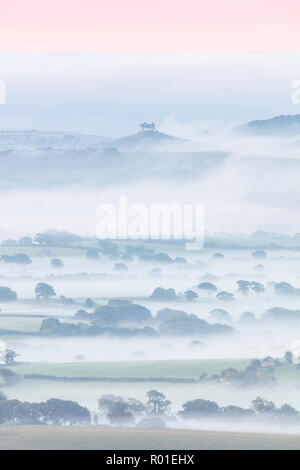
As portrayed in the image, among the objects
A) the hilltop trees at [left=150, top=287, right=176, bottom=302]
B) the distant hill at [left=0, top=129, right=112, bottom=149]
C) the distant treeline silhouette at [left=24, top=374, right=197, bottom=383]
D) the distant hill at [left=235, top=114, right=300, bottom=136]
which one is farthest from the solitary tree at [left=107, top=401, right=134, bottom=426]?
the distant hill at [left=235, top=114, right=300, bottom=136]

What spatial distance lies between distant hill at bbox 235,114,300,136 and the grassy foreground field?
3.12 meters

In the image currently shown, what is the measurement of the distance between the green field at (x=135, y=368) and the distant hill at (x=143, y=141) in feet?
6.93

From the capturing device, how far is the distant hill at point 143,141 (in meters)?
14.5

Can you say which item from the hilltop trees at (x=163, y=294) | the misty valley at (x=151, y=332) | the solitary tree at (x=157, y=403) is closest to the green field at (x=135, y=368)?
the misty valley at (x=151, y=332)

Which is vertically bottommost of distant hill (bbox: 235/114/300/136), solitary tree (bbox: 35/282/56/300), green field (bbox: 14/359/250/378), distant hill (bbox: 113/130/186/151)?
green field (bbox: 14/359/250/378)

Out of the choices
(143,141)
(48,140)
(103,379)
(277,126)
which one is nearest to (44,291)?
(103,379)

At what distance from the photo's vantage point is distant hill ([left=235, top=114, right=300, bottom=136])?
574 inches

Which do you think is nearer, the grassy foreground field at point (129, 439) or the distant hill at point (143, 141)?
the grassy foreground field at point (129, 439)

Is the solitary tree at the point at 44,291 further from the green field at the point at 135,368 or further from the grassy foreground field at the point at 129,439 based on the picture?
the grassy foreground field at the point at 129,439

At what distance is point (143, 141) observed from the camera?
1456cm

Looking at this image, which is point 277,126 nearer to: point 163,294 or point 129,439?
point 163,294

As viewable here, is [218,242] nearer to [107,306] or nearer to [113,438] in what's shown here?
[107,306]

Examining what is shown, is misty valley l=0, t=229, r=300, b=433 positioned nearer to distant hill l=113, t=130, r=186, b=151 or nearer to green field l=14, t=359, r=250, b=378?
green field l=14, t=359, r=250, b=378
